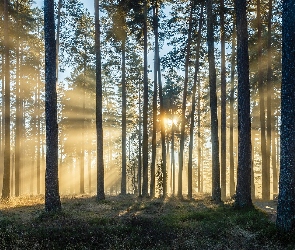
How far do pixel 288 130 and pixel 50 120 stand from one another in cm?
858

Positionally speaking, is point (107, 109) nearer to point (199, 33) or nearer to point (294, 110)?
point (199, 33)

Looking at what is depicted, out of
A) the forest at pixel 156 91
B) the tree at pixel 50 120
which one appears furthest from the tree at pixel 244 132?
the tree at pixel 50 120

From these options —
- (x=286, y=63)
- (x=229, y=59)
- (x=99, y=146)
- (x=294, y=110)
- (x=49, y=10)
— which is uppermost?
(x=229, y=59)

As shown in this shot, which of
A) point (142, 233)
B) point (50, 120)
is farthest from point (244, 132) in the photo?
point (50, 120)

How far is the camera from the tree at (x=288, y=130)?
8070mm

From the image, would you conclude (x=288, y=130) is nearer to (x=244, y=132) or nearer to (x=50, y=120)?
(x=244, y=132)

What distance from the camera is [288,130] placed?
8.17m

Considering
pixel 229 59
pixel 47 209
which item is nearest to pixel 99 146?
pixel 47 209

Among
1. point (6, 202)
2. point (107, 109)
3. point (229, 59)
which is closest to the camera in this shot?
point (6, 202)

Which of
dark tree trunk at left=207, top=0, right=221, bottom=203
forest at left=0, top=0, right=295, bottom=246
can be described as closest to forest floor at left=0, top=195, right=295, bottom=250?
forest at left=0, top=0, right=295, bottom=246

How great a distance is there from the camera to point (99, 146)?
54.1 ft

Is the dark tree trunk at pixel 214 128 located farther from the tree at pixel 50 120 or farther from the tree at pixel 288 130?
the tree at pixel 50 120

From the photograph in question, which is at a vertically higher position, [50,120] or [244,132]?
[50,120]

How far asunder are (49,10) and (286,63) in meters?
9.08
